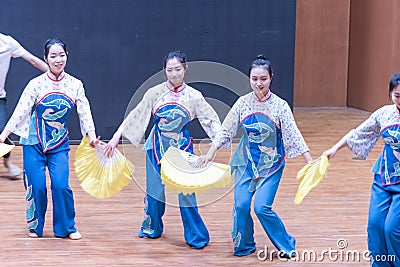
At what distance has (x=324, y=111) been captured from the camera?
1165 centimetres

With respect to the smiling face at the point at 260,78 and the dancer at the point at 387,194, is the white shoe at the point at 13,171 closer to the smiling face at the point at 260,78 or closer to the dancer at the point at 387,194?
the smiling face at the point at 260,78

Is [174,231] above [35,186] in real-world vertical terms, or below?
Result: below

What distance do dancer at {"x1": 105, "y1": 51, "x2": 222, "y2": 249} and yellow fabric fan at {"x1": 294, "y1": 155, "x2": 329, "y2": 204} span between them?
0.67 meters

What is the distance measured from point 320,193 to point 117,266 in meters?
2.43

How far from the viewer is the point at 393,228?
368 cm

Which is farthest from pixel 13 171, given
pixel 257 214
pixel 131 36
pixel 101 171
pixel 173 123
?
pixel 257 214

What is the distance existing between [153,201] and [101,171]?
1.23 feet

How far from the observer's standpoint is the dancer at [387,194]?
3705mm

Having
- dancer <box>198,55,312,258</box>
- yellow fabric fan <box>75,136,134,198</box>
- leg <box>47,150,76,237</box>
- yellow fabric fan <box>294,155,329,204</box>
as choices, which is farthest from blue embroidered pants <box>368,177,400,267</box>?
leg <box>47,150,76,237</box>

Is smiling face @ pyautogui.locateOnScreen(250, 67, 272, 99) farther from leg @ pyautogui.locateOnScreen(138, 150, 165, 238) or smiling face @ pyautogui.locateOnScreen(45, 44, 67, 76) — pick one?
smiling face @ pyautogui.locateOnScreen(45, 44, 67, 76)

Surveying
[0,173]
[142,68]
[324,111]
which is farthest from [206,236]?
[324,111]

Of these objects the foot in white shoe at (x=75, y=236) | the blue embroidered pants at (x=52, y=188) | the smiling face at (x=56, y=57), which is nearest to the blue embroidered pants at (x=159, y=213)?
the foot in white shoe at (x=75, y=236)

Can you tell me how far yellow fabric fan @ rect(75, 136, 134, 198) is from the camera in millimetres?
4590

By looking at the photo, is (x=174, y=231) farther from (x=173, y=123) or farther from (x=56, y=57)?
(x=56, y=57)
